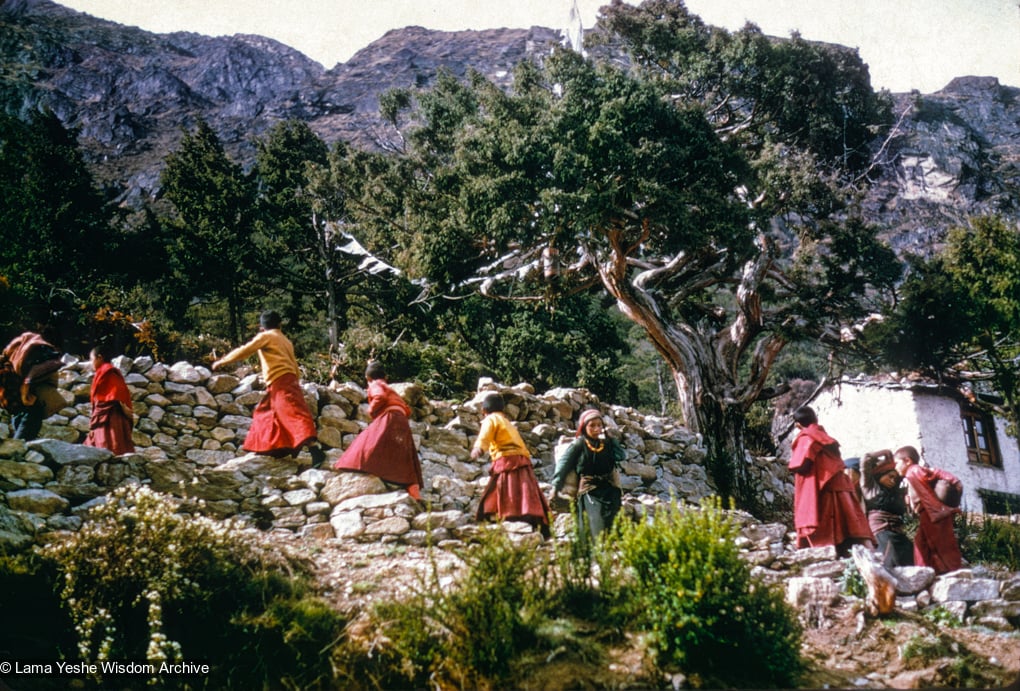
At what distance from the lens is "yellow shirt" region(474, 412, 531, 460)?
5188 millimetres

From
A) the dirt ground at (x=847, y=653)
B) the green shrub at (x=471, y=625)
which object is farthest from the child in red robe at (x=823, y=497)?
the green shrub at (x=471, y=625)

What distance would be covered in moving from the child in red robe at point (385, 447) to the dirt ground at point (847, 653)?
47.2 inches

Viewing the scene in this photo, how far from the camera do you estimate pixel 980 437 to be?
7.94 m

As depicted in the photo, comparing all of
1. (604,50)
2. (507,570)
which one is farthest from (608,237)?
(507,570)

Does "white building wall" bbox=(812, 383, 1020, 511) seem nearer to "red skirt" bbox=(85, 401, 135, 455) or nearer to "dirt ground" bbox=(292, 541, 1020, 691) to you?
"dirt ground" bbox=(292, 541, 1020, 691)

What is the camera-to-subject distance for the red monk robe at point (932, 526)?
504 cm

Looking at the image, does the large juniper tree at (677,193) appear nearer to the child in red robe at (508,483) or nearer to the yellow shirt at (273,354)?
the child in red robe at (508,483)

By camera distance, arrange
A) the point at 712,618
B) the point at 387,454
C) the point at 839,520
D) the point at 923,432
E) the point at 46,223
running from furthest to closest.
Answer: the point at 923,432
the point at 46,223
the point at 387,454
the point at 839,520
the point at 712,618

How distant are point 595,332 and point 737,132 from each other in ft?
15.6

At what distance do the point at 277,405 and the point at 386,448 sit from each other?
3.34ft

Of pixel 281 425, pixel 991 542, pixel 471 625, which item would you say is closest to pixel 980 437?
pixel 991 542

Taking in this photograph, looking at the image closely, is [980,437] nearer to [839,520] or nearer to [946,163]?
[839,520]

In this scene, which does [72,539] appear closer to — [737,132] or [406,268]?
[406,268]

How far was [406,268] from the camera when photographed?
1006 centimetres
